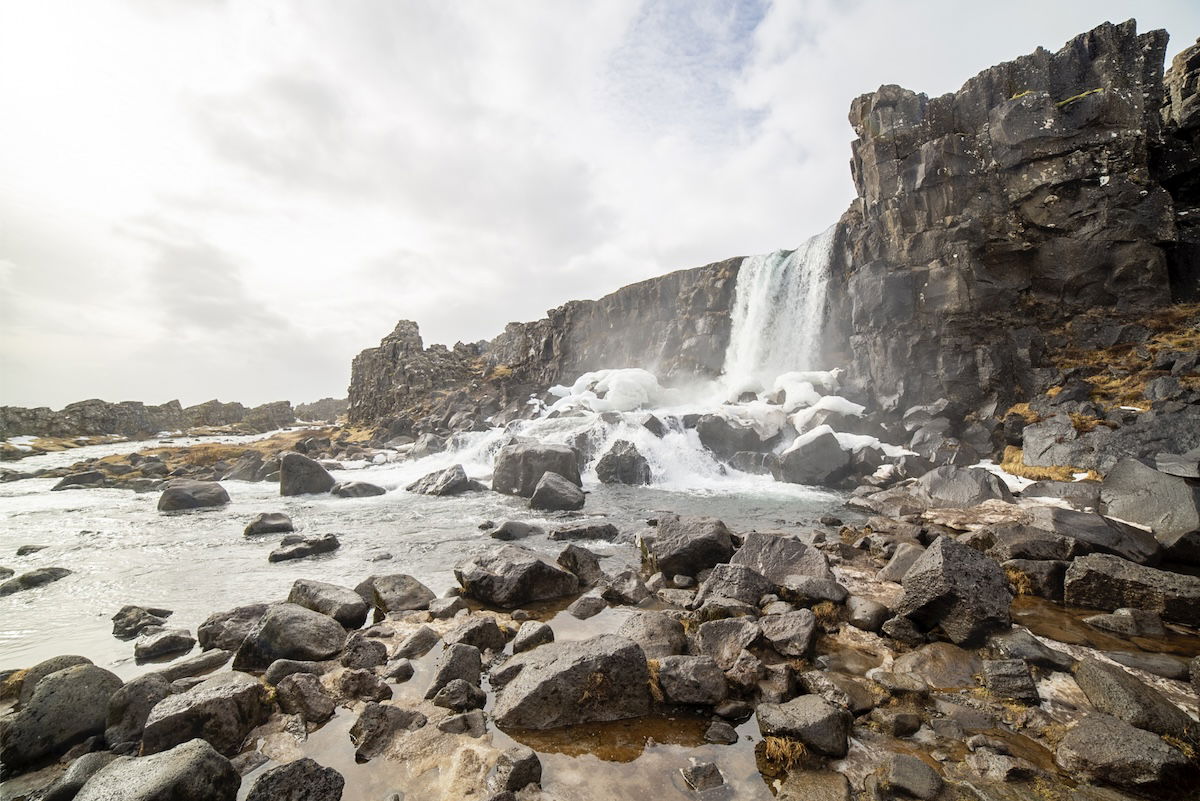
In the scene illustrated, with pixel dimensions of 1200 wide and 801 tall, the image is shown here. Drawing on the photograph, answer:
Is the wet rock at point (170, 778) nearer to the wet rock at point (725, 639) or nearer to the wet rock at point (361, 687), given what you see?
the wet rock at point (361, 687)

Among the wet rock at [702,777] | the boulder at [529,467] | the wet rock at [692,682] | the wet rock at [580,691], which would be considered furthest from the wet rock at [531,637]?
the boulder at [529,467]

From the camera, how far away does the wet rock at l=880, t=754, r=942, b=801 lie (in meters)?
4.38

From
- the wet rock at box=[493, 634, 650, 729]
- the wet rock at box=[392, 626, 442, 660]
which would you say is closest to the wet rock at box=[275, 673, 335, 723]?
the wet rock at box=[392, 626, 442, 660]

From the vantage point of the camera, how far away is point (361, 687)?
21.1 feet

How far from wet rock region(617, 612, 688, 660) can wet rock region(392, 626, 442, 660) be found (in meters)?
3.02

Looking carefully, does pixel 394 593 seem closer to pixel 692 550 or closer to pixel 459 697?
pixel 459 697

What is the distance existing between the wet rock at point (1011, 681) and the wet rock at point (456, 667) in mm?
6689

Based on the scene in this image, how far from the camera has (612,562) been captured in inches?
508

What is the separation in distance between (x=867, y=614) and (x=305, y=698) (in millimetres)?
8369

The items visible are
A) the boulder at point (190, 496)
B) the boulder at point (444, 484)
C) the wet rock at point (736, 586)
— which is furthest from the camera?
the boulder at point (444, 484)

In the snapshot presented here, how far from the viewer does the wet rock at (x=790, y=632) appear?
6.87 meters

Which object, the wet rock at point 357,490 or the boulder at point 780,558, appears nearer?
the boulder at point 780,558

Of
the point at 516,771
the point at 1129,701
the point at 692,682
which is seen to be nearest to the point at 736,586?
the point at 692,682

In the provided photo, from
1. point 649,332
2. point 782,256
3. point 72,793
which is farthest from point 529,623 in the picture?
point 649,332
